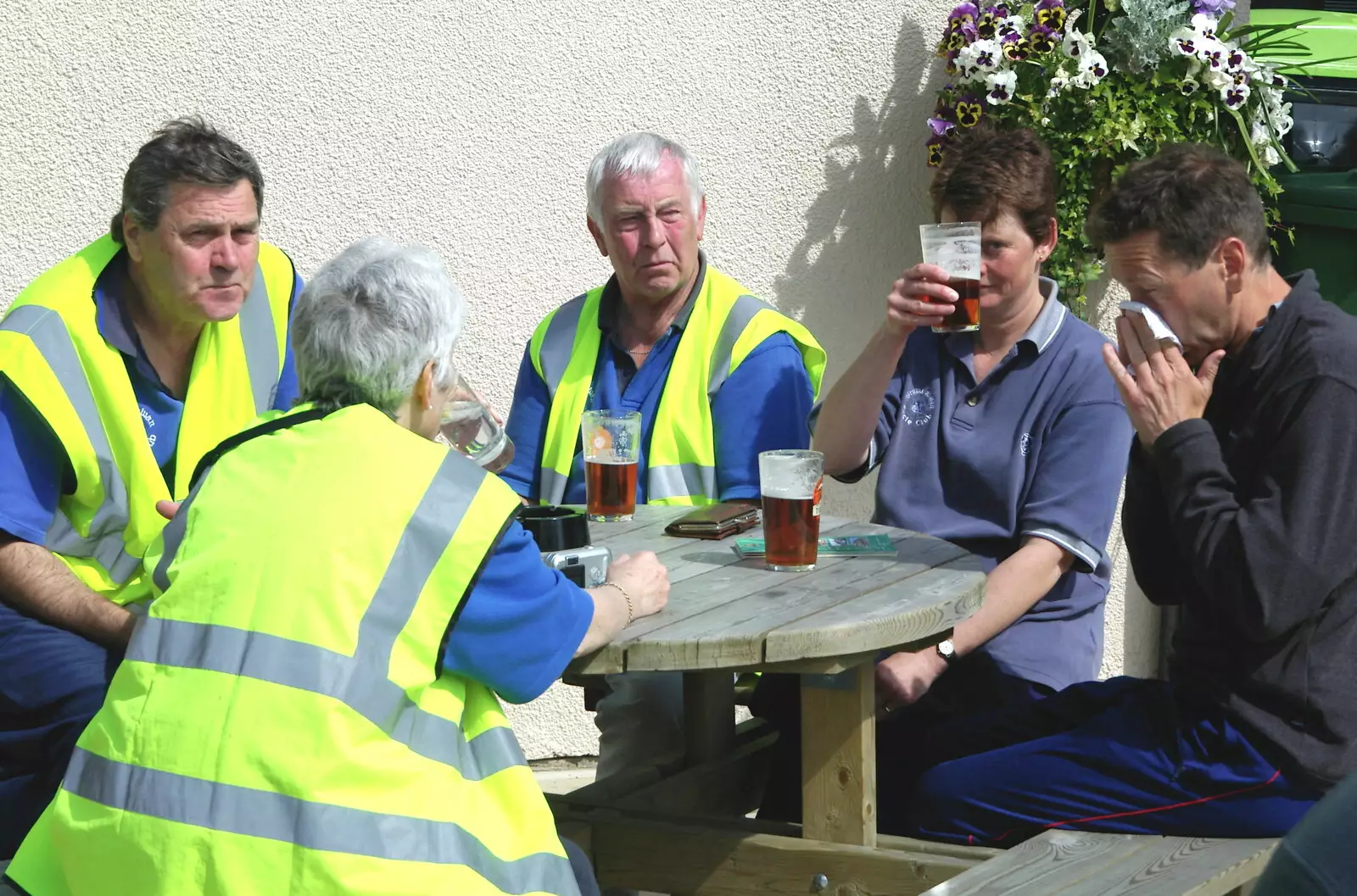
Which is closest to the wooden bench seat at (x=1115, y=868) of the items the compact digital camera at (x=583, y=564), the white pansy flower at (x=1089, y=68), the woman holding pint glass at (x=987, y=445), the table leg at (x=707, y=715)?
the woman holding pint glass at (x=987, y=445)

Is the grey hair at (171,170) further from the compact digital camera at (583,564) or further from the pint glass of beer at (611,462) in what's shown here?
the compact digital camera at (583,564)

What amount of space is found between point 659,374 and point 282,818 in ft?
5.90

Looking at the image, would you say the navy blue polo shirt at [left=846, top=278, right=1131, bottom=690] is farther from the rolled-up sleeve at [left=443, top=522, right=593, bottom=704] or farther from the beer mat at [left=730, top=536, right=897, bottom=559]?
the rolled-up sleeve at [left=443, top=522, right=593, bottom=704]

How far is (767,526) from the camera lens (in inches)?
111

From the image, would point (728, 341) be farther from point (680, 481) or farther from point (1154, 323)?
point (1154, 323)

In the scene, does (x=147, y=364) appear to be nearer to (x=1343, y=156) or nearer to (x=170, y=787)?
(x=170, y=787)

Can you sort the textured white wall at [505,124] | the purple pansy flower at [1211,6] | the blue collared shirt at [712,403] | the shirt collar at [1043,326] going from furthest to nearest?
the purple pansy flower at [1211,6] → the textured white wall at [505,124] → the blue collared shirt at [712,403] → the shirt collar at [1043,326]

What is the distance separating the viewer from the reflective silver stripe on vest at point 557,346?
12.2ft

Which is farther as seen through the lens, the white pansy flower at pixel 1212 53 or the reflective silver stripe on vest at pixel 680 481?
the white pansy flower at pixel 1212 53

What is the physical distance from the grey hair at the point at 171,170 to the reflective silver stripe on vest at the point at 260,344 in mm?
307

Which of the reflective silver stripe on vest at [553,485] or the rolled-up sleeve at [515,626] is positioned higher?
the rolled-up sleeve at [515,626]

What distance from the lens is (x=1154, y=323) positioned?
2725 mm

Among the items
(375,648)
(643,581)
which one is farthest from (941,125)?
(375,648)

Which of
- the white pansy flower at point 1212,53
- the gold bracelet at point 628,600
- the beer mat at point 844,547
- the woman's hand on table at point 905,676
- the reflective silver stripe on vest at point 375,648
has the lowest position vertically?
the woman's hand on table at point 905,676
